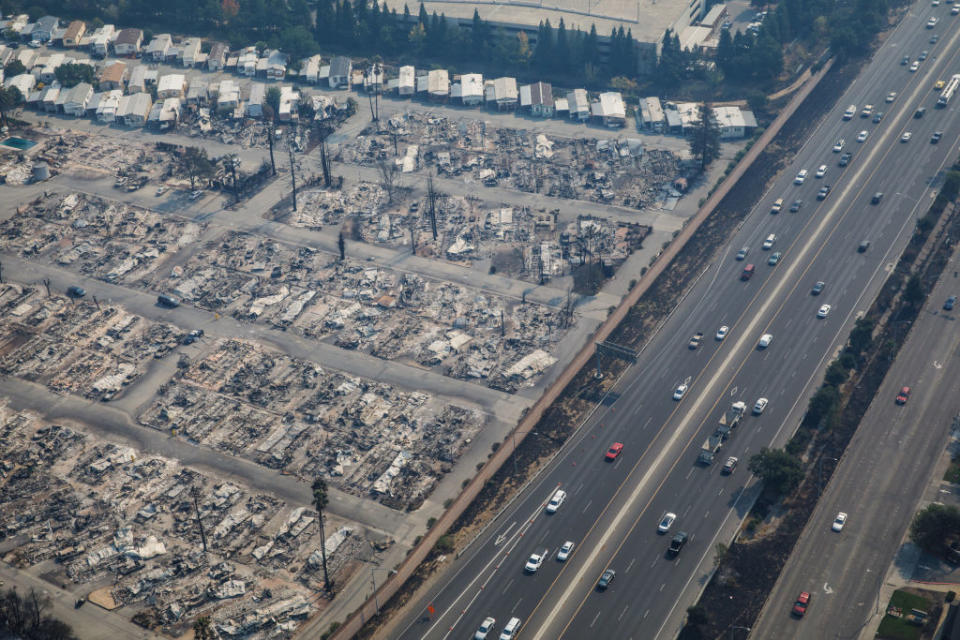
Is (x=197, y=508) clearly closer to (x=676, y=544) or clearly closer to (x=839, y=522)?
(x=676, y=544)

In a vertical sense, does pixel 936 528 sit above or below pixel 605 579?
above

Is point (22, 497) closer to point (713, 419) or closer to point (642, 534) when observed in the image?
point (642, 534)

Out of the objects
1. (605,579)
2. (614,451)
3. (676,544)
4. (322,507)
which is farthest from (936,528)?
(322,507)

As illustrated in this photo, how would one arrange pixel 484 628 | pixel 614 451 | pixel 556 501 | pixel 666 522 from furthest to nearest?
pixel 614 451
pixel 556 501
pixel 666 522
pixel 484 628

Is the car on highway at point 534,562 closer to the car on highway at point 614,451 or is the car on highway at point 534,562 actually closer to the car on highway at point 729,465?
the car on highway at point 614,451

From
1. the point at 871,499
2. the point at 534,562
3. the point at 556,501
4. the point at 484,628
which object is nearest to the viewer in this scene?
the point at 484,628

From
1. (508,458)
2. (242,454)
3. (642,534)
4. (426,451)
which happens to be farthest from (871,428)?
(242,454)

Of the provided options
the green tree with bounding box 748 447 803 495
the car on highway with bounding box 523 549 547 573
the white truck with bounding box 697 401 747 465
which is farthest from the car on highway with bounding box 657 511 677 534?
the car on highway with bounding box 523 549 547 573
